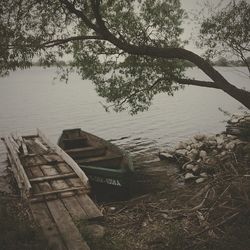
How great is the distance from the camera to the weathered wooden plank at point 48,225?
745 centimetres

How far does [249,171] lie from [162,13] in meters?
6.53

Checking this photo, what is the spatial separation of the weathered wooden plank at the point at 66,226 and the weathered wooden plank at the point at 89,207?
1.79 ft

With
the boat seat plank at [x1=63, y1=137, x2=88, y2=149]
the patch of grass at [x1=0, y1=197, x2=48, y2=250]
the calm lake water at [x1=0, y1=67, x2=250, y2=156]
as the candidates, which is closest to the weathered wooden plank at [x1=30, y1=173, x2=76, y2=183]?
the patch of grass at [x1=0, y1=197, x2=48, y2=250]

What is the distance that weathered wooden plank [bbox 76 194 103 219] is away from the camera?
919cm

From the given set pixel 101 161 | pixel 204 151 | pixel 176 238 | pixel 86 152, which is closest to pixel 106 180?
pixel 101 161

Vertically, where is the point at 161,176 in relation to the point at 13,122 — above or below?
below

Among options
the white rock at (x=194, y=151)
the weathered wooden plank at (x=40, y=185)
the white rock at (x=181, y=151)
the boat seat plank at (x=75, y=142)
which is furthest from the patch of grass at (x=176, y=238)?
the white rock at (x=181, y=151)

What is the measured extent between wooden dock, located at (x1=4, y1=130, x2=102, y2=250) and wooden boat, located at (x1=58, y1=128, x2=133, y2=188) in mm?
837

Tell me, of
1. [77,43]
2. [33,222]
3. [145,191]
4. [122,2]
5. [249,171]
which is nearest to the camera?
[33,222]

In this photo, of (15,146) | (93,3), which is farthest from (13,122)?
(93,3)

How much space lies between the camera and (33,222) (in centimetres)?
845

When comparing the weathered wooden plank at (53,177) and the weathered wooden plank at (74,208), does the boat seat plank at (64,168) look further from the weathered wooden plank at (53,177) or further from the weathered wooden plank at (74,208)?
the weathered wooden plank at (74,208)

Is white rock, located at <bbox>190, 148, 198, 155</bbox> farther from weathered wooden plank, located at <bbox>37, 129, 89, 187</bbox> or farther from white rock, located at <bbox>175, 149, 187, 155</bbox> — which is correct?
weathered wooden plank, located at <bbox>37, 129, 89, 187</bbox>

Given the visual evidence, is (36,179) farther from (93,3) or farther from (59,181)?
(93,3)
